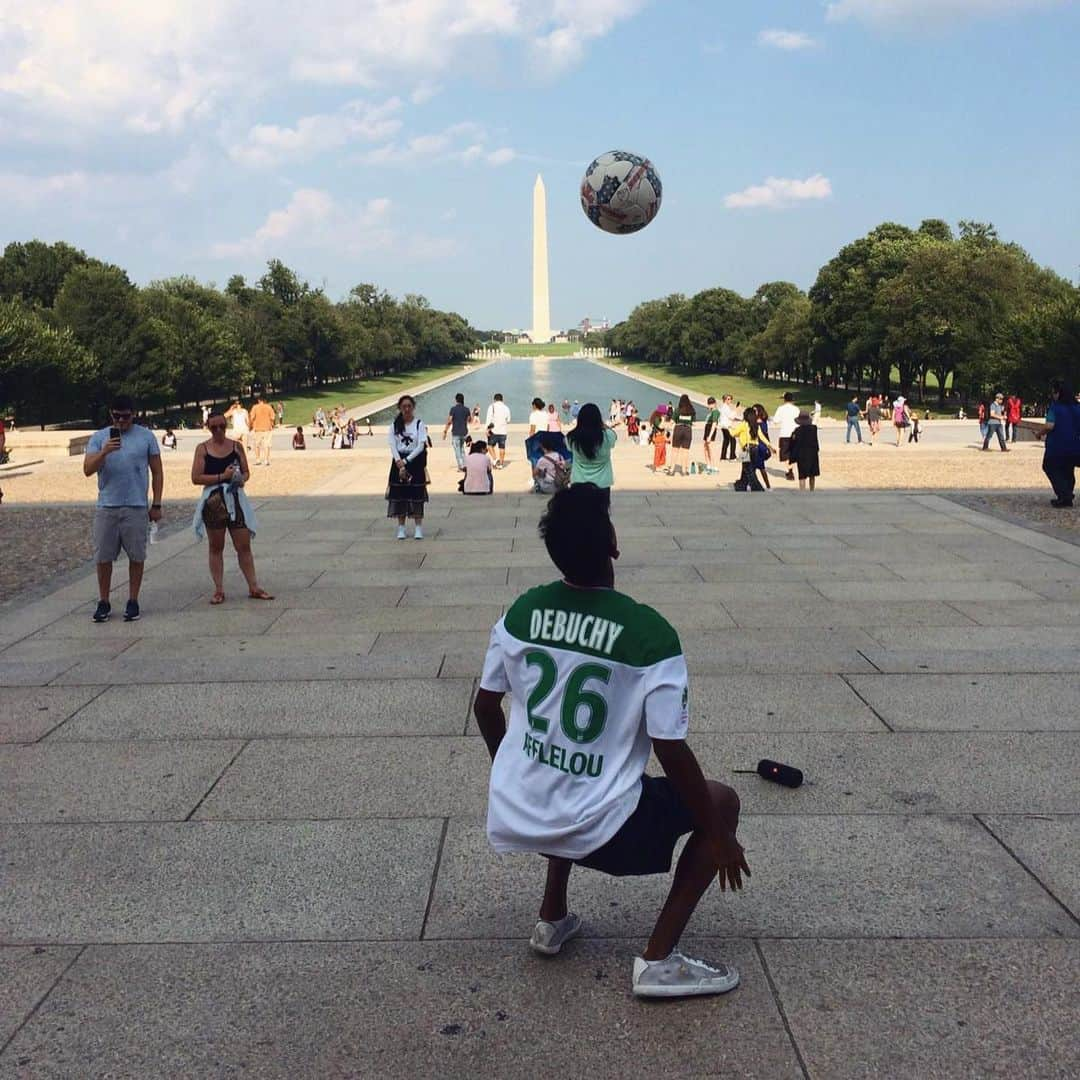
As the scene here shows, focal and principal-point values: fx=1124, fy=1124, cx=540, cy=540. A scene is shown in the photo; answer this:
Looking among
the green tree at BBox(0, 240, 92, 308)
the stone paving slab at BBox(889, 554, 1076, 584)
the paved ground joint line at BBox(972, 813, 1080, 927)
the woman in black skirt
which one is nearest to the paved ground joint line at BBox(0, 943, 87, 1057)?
the paved ground joint line at BBox(972, 813, 1080, 927)

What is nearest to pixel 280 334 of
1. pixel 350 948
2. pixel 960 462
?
pixel 960 462

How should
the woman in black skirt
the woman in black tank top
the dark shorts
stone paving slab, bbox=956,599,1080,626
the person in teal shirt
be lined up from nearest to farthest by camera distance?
the dark shorts, stone paving slab, bbox=956,599,1080,626, the woman in black tank top, the person in teal shirt, the woman in black skirt

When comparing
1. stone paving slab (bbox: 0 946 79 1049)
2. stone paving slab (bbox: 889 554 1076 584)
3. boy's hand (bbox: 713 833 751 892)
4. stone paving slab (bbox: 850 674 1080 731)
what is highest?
boy's hand (bbox: 713 833 751 892)

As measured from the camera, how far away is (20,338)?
41719mm

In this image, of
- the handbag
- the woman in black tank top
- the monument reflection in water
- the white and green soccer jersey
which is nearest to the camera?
the white and green soccer jersey

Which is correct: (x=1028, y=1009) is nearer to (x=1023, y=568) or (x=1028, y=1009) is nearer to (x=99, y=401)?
(x=1023, y=568)

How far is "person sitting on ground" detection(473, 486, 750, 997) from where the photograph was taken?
9.23 feet

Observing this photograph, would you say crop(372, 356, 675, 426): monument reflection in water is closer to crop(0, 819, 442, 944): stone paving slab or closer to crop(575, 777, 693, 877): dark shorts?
crop(0, 819, 442, 944): stone paving slab

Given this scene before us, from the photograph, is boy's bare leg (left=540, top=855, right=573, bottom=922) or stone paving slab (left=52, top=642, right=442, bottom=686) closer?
boy's bare leg (left=540, top=855, right=573, bottom=922)

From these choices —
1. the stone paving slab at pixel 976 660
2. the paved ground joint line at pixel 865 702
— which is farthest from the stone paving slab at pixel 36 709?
the stone paving slab at pixel 976 660

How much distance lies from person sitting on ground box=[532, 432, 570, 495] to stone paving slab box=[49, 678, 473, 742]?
8512 millimetres

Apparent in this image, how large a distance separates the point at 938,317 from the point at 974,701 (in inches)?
1962

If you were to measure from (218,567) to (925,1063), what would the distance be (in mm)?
7138

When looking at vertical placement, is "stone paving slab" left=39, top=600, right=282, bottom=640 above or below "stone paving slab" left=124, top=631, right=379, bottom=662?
below
